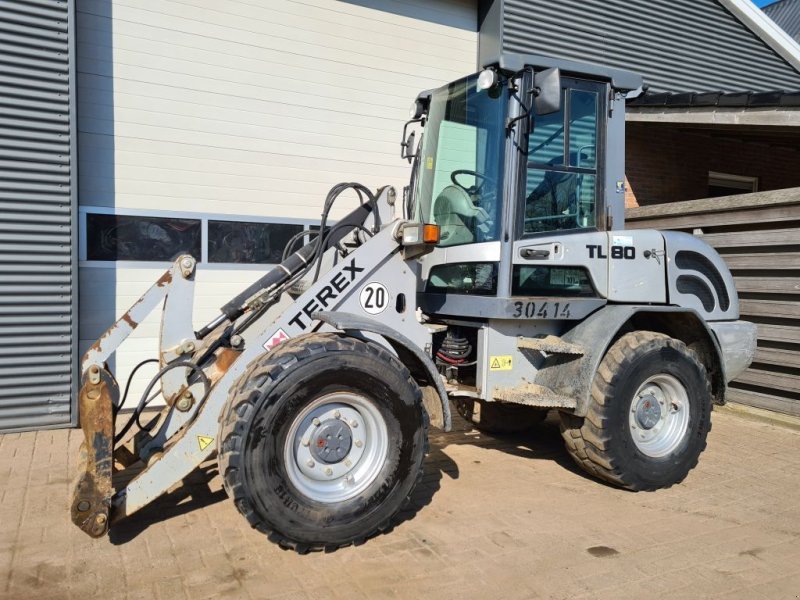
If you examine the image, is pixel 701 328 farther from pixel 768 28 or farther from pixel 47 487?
pixel 768 28

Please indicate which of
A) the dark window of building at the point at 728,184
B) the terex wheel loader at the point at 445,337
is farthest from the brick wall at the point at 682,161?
the terex wheel loader at the point at 445,337

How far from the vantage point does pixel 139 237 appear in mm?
6676

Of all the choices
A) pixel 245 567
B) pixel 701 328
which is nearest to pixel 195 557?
pixel 245 567

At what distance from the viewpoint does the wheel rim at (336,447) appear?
3.45m

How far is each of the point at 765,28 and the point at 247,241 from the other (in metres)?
9.44

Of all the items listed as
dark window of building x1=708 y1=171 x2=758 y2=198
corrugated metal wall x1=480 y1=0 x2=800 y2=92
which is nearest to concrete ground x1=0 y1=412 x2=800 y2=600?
corrugated metal wall x1=480 y1=0 x2=800 y2=92

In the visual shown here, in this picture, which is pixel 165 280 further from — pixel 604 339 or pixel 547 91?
pixel 604 339

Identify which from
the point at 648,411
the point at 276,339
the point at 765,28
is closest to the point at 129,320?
the point at 276,339

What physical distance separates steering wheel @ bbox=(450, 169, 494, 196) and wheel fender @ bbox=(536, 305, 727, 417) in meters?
1.23

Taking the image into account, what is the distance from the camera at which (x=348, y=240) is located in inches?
179

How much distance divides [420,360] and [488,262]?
86 cm

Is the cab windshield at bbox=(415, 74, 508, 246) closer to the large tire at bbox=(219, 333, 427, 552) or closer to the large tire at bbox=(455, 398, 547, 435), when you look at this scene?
the large tire at bbox=(219, 333, 427, 552)

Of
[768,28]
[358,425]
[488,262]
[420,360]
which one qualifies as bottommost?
[358,425]

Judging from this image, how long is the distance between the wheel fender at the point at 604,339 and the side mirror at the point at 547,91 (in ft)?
4.98
